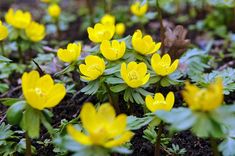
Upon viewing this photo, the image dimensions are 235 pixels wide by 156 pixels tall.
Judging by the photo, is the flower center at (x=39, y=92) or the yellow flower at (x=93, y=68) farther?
the yellow flower at (x=93, y=68)

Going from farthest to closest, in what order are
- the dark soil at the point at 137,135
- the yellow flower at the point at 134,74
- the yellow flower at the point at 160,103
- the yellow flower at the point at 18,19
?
the yellow flower at the point at 18,19 → the dark soil at the point at 137,135 → the yellow flower at the point at 134,74 → the yellow flower at the point at 160,103

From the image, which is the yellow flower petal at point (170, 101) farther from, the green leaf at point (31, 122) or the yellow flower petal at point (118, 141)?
the green leaf at point (31, 122)

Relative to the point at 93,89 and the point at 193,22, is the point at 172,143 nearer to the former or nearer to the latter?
the point at 93,89

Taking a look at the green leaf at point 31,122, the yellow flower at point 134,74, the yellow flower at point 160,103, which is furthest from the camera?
the yellow flower at point 134,74

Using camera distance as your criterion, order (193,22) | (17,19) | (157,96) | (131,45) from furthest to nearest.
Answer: (193,22) → (17,19) → (131,45) → (157,96)

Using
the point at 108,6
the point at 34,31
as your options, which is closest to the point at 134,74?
the point at 34,31

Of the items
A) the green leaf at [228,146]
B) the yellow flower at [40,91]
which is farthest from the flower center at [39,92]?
the green leaf at [228,146]

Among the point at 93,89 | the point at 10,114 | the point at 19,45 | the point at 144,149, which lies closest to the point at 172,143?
the point at 144,149
